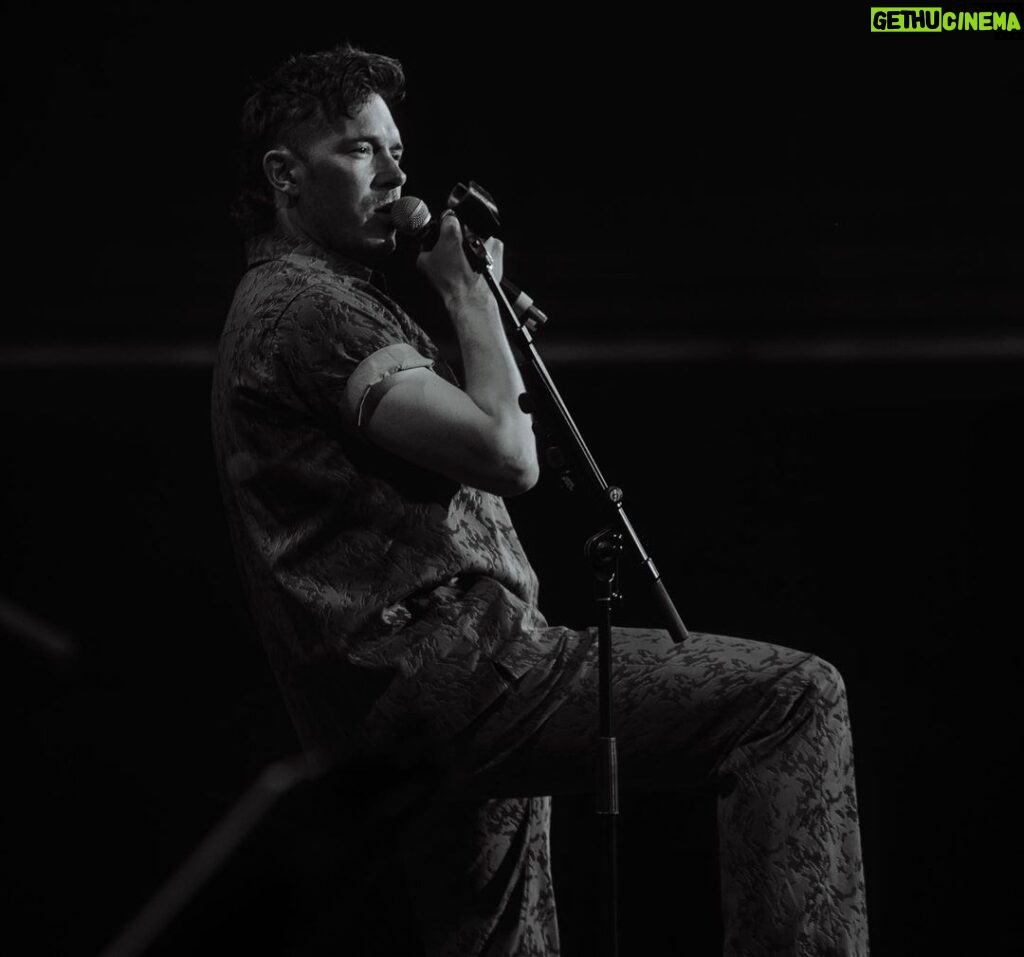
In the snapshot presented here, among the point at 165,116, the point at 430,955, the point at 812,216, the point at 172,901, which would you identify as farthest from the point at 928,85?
the point at 172,901

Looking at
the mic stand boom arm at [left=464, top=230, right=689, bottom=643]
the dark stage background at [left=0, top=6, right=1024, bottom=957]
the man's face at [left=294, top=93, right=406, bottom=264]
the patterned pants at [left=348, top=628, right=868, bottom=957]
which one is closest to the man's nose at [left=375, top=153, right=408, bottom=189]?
the man's face at [left=294, top=93, right=406, bottom=264]

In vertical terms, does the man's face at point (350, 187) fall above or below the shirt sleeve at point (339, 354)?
above

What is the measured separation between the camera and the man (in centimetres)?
123

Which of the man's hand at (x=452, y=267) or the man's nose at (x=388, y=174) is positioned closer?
the man's hand at (x=452, y=267)

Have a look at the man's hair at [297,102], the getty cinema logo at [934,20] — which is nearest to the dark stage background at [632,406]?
the getty cinema logo at [934,20]

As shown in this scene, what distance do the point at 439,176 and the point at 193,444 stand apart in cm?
59

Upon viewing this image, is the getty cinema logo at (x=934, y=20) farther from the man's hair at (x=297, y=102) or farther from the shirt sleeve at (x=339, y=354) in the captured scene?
the shirt sleeve at (x=339, y=354)

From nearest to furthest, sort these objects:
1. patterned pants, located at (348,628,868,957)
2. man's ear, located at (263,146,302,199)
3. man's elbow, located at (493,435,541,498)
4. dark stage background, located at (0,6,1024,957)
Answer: patterned pants, located at (348,628,868,957)
man's elbow, located at (493,435,541,498)
man's ear, located at (263,146,302,199)
dark stage background, located at (0,6,1024,957)

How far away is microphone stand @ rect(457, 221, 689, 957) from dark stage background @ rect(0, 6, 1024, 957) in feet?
2.85

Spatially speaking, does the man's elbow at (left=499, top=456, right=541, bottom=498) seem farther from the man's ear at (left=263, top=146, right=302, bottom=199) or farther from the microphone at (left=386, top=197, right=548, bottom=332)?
the man's ear at (left=263, top=146, right=302, bottom=199)

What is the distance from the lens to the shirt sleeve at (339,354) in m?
1.31

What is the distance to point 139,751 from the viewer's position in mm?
2166

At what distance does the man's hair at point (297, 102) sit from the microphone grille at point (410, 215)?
149mm

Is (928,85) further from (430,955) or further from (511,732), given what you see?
(430,955)
